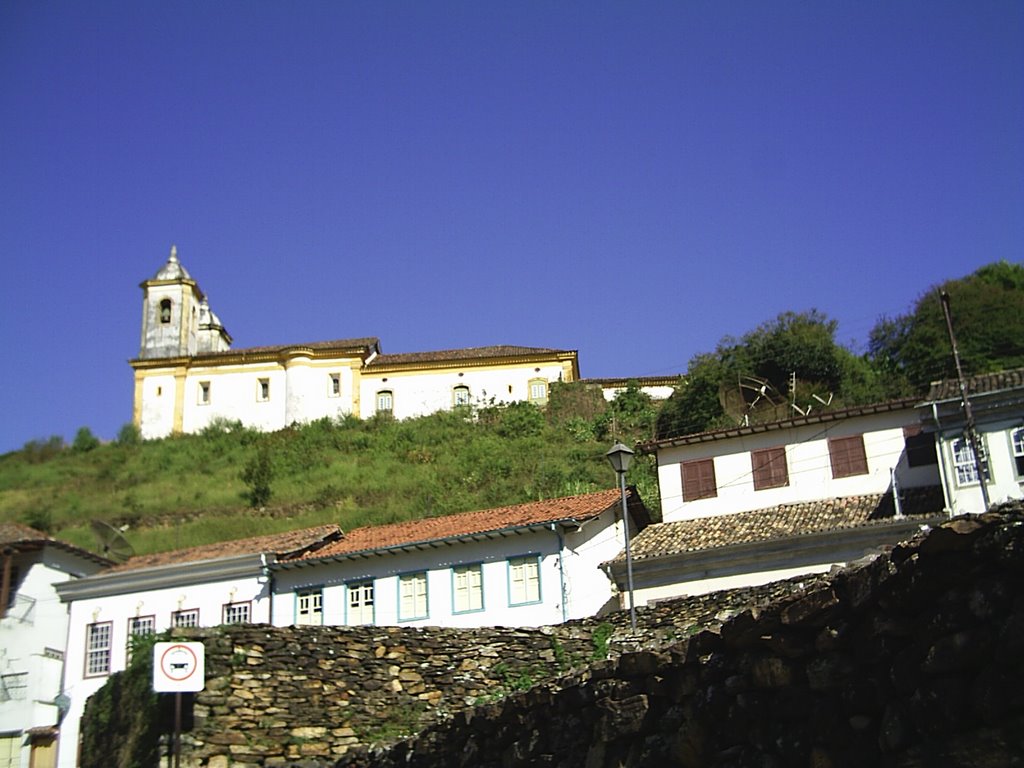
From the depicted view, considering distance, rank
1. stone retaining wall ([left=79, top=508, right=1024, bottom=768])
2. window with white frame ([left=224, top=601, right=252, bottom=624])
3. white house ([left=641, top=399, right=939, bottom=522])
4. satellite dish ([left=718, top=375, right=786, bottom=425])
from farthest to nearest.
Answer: satellite dish ([left=718, top=375, right=786, bottom=425]), window with white frame ([left=224, top=601, right=252, bottom=624]), white house ([left=641, top=399, right=939, bottom=522]), stone retaining wall ([left=79, top=508, right=1024, bottom=768])

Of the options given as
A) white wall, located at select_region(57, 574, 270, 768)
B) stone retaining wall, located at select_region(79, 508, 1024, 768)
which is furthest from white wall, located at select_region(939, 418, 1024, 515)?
stone retaining wall, located at select_region(79, 508, 1024, 768)

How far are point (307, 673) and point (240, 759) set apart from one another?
1574 millimetres

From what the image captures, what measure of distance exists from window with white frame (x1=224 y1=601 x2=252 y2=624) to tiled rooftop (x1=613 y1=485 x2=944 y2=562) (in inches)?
422

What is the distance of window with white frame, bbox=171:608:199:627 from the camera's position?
32.8m

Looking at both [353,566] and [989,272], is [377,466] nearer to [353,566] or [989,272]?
[353,566]

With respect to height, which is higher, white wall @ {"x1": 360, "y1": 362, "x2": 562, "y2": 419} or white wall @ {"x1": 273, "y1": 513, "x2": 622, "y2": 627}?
white wall @ {"x1": 360, "y1": 362, "x2": 562, "y2": 419}

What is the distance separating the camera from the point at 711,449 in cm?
3234

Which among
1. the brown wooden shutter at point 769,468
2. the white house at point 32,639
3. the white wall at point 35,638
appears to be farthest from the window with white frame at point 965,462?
the white wall at point 35,638

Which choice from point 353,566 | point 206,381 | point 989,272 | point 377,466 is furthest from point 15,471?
point 989,272

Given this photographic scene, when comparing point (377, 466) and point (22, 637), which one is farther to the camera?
point (377, 466)

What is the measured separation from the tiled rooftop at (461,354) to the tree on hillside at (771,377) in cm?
1879

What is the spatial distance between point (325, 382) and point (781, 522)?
47.8 metres

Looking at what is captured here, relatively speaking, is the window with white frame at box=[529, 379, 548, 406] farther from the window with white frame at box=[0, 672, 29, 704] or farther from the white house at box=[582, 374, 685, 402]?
the window with white frame at box=[0, 672, 29, 704]

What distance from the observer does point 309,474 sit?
2365 inches
